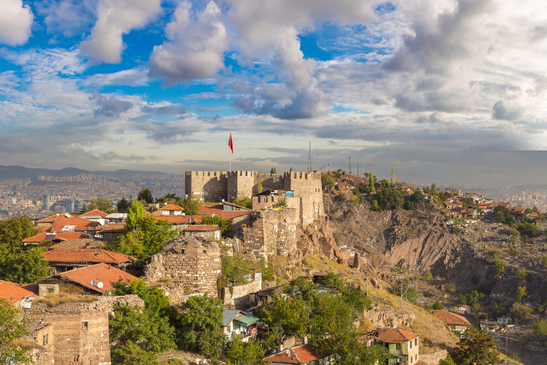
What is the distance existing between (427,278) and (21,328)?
3183 inches

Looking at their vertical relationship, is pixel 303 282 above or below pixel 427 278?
above

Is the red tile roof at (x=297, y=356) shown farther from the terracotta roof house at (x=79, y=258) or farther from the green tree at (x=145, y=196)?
the green tree at (x=145, y=196)

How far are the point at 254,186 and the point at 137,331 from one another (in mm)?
32708

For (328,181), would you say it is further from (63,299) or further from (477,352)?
(63,299)

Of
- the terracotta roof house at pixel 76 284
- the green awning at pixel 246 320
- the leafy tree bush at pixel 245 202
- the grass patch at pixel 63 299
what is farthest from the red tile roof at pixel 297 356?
the leafy tree bush at pixel 245 202

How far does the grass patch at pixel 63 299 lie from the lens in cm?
1562

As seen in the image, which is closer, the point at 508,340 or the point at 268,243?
the point at 268,243

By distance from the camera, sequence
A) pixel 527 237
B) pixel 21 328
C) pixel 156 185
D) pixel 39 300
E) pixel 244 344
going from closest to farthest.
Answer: pixel 21 328 < pixel 39 300 < pixel 244 344 < pixel 527 237 < pixel 156 185

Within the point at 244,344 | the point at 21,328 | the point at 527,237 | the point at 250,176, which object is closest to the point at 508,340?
the point at 527,237

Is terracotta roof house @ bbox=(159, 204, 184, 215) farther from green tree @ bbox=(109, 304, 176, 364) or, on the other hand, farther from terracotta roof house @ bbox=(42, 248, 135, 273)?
green tree @ bbox=(109, 304, 176, 364)

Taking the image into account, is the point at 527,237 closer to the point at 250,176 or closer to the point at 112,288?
the point at 250,176

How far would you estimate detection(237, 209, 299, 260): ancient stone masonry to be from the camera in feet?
101

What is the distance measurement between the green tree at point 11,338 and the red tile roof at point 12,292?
3.26 metres

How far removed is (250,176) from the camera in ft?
160
